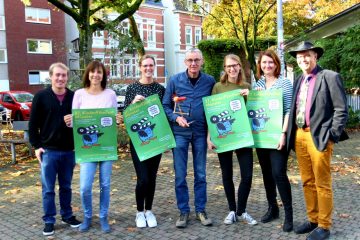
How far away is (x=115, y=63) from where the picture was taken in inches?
450

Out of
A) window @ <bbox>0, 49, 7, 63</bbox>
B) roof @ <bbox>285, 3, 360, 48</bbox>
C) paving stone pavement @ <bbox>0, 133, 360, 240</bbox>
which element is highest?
window @ <bbox>0, 49, 7, 63</bbox>

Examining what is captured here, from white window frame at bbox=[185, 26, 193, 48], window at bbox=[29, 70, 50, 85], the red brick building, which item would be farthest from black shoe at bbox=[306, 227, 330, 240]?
white window frame at bbox=[185, 26, 193, 48]

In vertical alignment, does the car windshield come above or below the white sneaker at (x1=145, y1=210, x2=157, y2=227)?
above

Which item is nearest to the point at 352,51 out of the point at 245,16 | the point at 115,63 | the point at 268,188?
the point at 245,16

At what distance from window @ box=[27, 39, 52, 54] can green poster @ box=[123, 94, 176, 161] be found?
33.7 meters

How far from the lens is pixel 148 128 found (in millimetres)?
4797

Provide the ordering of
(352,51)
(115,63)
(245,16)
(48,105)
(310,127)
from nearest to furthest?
(310,127) → (48,105) → (115,63) → (352,51) → (245,16)

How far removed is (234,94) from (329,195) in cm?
157

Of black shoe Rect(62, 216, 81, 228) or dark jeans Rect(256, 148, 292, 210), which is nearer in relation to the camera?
dark jeans Rect(256, 148, 292, 210)

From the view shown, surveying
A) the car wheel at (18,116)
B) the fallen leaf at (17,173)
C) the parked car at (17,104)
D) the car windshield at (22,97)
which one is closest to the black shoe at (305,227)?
the fallen leaf at (17,173)

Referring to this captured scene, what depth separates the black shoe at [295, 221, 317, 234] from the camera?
451cm

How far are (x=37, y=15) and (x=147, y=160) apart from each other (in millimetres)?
34936

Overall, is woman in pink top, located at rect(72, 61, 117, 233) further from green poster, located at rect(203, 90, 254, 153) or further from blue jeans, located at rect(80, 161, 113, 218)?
green poster, located at rect(203, 90, 254, 153)

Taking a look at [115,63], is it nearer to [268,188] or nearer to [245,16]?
[268,188]
